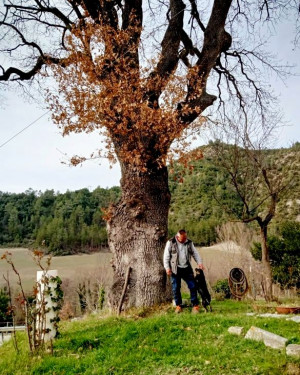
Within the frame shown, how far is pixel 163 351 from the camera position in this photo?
535 centimetres

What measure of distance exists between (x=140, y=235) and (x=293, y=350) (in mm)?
4623

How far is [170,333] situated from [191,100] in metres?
5.57

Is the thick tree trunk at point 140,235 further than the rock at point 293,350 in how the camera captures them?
Yes

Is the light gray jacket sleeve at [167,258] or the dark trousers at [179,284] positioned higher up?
the light gray jacket sleeve at [167,258]

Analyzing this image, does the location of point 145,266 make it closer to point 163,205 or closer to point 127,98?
point 163,205

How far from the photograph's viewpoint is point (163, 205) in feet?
29.3

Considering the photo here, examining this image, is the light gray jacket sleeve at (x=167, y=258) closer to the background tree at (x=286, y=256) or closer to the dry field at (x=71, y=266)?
the background tree at (x=286, y=256)

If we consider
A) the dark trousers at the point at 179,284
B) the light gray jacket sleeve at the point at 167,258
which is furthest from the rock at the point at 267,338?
the light gray jacket sleeve at the point at 167,258

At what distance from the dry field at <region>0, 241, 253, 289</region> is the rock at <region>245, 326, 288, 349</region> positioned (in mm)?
17268

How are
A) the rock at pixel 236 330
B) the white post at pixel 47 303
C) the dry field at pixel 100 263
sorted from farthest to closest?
1. the dry field at pixel 100 263
2. the white post at pixel 47 303
3. the rock at pixel 236 330

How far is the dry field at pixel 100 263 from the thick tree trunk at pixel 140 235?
46.6 feet

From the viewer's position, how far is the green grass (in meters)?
4.62

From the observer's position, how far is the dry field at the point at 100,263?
83.6 ft

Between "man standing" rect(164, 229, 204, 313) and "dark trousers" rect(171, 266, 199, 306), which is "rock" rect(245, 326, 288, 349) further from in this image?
"dark trousers" rect(171, 266, 199, 306)
